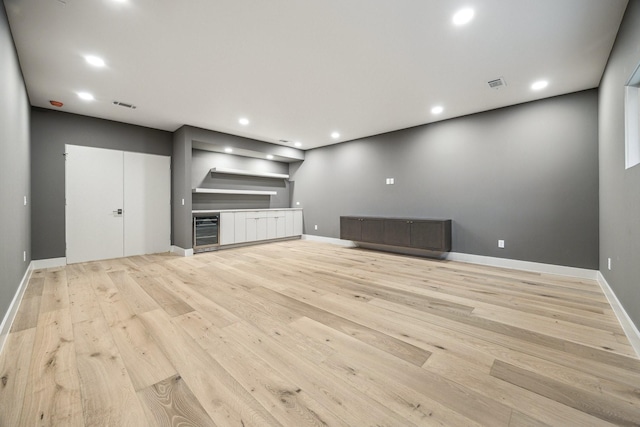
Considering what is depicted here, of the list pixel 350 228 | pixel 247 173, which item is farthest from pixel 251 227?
pixel 350 228

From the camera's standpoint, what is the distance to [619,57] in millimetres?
2385

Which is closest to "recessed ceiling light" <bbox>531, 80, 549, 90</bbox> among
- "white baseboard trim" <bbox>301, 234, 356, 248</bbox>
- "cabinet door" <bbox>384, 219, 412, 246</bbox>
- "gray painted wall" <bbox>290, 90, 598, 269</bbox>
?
"gray painted wall" <bbox>290, 90, 598, 269</bbox>

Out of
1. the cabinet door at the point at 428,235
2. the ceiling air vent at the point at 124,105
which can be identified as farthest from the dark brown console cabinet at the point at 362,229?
the ceiling air vent at the point at 124,105

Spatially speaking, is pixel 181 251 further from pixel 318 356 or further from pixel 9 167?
pixel 318 356

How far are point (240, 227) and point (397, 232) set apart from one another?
3.53 metres

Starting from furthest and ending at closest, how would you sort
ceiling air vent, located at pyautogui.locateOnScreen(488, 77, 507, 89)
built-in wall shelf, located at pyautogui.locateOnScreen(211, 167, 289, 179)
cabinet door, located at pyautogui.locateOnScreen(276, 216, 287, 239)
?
cabinet door, located at pyautogui.locateOnScreen(276, 216, 287, 239)
built-in wall shelf, located at pyautogui.locateOnScreen(211, 167, 289, 179)
ceiling air vent, located at pyautogui.locateOnScreen(488, 77, 507, 89)

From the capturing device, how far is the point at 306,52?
8.96 feet

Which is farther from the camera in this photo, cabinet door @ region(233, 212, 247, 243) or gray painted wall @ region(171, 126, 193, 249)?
cabinet door @ region(233, 212, 247, 243)

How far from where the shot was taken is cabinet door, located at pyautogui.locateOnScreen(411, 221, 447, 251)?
453cm

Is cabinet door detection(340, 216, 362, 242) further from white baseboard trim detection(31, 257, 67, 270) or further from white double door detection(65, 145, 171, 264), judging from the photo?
white baseboard trim detection(31, 257, 67, 270)

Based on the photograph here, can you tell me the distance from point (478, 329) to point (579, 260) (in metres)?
2.74

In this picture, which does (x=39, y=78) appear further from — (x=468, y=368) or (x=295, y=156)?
(x=468, y=368)

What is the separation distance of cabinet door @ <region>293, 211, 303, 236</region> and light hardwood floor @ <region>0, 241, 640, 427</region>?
407cm

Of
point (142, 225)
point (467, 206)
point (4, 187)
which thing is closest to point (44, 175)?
point (142, 225)
